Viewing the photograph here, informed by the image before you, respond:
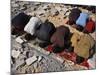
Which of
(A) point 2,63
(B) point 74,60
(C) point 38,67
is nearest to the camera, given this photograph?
(A) point 2,63

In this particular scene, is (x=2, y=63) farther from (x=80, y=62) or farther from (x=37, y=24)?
(x=80, y=62)

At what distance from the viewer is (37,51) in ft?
6.28

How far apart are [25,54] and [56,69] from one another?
0.35 meters

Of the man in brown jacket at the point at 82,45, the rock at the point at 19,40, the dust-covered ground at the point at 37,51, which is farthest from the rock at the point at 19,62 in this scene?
the man in brown jacket at the point at 82,45

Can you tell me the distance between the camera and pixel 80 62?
6.78 ft

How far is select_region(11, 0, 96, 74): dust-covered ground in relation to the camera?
1.84 meters

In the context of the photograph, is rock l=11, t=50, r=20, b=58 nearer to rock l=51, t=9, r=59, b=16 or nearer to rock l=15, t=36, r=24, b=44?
rock l=15, t=36, r=24, b=44

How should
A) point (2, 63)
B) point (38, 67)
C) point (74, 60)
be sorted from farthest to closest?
1. point (74, 60)
2. point (38, 67)
3. point (2, 63)

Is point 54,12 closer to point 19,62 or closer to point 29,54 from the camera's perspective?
point 29,54

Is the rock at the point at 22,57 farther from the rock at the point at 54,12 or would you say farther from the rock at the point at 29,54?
the rock at the point at 54,12

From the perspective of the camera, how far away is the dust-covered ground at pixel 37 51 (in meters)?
1.84

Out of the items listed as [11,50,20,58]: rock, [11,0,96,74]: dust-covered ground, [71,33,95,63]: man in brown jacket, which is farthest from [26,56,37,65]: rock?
[71,33,95,63]: man in brown jacket

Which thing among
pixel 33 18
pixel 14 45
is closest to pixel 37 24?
pixel 33 18

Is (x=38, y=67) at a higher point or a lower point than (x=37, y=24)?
lower
